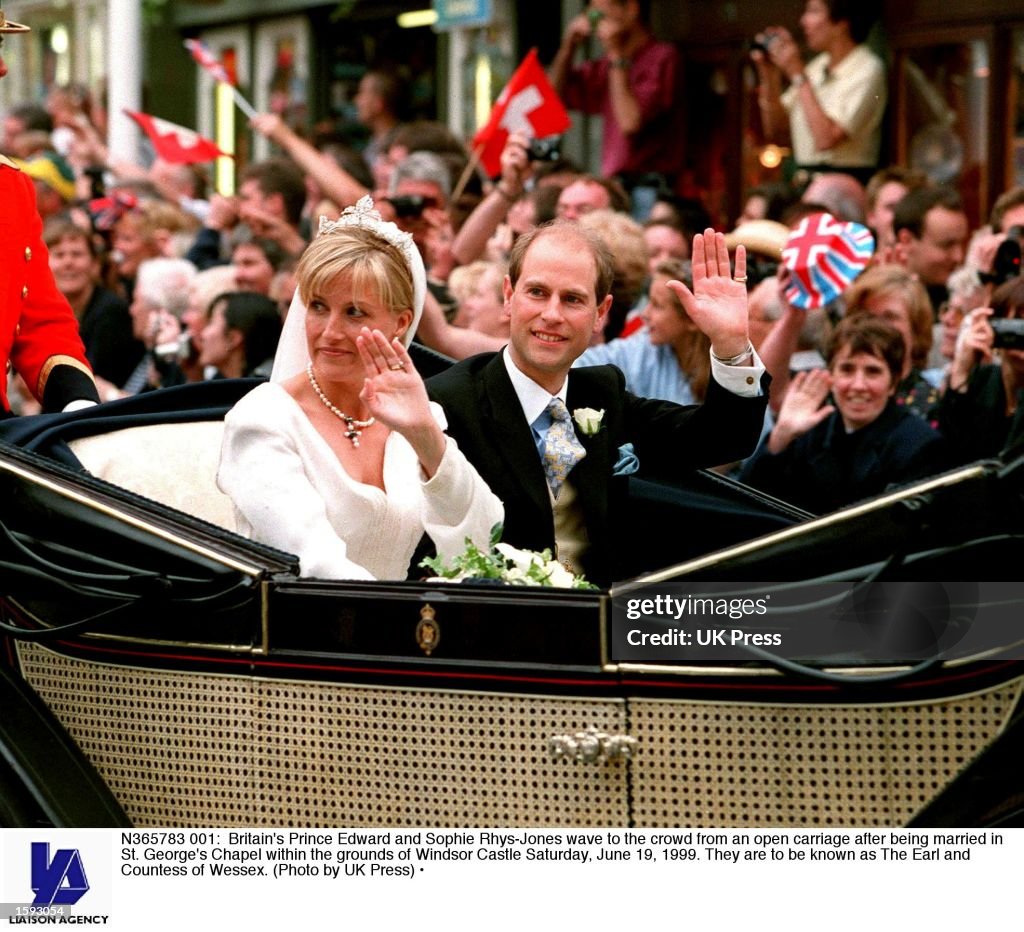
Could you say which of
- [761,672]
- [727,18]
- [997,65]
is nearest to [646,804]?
[761,672]

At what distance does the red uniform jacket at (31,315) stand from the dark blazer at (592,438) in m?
1.06

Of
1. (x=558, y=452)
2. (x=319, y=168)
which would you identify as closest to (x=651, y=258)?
(x=319, y=168)

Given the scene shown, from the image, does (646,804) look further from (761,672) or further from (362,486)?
(362,486)

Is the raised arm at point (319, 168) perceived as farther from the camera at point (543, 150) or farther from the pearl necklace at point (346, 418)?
the pearl necklace at point (346, 418)

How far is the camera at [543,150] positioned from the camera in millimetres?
7773

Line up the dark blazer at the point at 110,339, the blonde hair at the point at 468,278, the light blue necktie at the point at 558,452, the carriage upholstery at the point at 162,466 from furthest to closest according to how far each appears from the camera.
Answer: the dark blazer at the point at 110,339
the blonde hair at the point at 468,278
the carriage upholstery at the point at 162,466
the light blue necktie at the point at 558,452

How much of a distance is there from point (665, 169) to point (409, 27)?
4.40 meters

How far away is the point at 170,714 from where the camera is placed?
12.3 feet

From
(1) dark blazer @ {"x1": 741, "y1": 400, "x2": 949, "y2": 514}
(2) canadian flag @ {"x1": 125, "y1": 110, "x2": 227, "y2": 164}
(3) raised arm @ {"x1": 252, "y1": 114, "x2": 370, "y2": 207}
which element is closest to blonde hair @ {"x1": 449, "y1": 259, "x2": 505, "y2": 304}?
(1) dark blazer @ {"x1": 741, "y1": 400, "x2": 949, "y2": 514}

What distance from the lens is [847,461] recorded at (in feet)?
18.6

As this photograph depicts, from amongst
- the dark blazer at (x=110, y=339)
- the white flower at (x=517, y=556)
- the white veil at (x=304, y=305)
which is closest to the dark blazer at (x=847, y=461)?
the white veil at (x=304, y=305)

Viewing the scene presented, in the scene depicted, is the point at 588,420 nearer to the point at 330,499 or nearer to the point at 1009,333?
the point at 330,499
